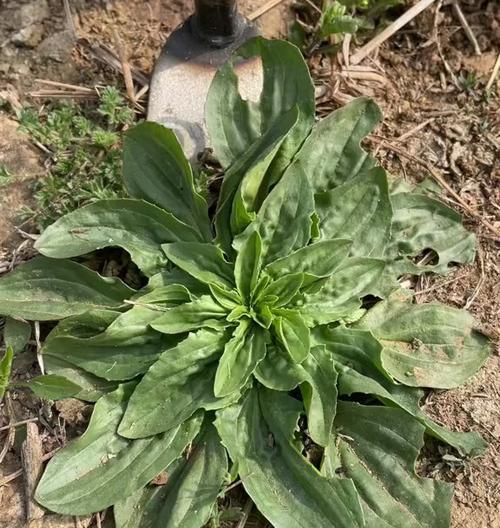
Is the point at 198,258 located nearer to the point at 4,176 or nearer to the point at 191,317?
the point at 191,317

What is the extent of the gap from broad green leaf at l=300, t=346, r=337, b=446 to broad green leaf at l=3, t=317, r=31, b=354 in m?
1.18

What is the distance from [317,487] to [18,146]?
2.10 metres

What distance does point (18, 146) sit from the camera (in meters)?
3.42

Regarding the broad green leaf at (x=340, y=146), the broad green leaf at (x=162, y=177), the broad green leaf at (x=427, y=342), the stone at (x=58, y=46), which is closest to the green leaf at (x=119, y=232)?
the broad green leaf at (x=162, y=177)

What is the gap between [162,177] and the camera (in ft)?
10.1

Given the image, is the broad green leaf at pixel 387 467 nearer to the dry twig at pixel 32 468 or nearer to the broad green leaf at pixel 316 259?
the broad green leaf at pixel 316 259

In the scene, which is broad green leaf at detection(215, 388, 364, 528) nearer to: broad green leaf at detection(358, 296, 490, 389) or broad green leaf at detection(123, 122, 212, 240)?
broad green leaf at detection(358, 296, 490, 389)

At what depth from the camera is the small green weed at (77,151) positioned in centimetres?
323

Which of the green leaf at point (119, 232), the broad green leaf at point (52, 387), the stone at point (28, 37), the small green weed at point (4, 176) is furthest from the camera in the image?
the stone at point (28, 37)

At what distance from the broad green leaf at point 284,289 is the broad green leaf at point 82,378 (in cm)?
73

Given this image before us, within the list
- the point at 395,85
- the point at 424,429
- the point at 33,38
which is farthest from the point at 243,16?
the point at 424,429

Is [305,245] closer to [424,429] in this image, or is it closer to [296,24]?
[424,429]

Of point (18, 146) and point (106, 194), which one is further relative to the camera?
point (18, 146)

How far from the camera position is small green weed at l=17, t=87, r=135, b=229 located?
323 centimetres
